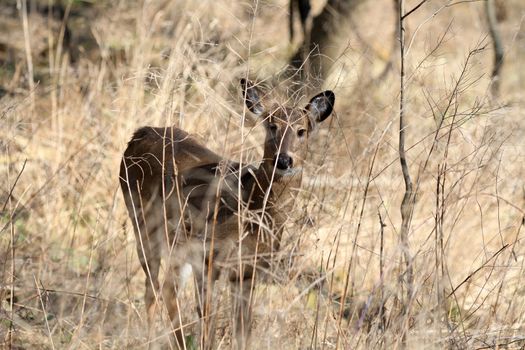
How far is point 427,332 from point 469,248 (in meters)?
2.79

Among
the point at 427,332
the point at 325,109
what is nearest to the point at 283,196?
the point at 325,109

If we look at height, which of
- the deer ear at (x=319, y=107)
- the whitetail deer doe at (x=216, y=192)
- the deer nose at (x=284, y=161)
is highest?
the deer ear at (x=319, y=107)

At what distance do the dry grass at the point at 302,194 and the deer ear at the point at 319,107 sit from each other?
0.14 meters

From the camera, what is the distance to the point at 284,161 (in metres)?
5.18

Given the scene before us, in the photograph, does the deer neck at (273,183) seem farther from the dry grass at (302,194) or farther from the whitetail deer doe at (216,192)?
the dry grass at (302,194)

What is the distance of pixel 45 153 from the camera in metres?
7.81

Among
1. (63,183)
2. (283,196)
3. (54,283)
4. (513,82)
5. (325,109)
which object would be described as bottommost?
(54,283)

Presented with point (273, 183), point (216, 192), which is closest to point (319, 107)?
point (273, 183)

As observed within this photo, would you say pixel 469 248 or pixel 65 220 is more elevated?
pixel 469 248

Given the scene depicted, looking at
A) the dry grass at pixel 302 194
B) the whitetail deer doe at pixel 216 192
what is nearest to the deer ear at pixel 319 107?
the whitetail deer doe at pixel 216 192

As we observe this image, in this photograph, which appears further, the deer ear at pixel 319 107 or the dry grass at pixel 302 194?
the deer ear at pixel 319 107

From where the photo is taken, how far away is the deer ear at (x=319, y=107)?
5465mm

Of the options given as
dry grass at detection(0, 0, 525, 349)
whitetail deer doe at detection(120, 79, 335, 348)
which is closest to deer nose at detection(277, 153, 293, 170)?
whitetail deer doe at detection(120, 79, 335, 348)

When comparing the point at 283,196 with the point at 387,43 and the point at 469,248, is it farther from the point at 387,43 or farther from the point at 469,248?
the point at 387,43
